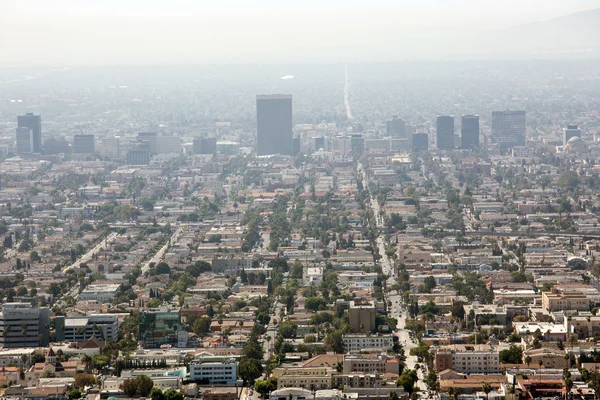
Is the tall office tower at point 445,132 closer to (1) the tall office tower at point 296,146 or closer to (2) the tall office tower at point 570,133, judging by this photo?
(2) the tall office tower at point 570,133

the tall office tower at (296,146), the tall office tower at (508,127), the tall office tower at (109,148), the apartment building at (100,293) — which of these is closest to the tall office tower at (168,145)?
the tall office tower at (109,148)

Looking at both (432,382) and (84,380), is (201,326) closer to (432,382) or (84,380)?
(84,380)

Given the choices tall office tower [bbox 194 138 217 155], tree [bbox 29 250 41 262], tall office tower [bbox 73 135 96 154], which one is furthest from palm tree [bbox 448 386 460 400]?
tall office tower [bbox 73 135 96 154]

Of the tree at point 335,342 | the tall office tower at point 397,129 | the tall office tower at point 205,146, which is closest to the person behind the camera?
the tree at point 335,342

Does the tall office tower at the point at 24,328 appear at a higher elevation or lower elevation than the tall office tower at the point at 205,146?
higher

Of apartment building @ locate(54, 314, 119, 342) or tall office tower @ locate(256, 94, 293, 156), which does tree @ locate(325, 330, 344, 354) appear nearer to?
apartment building @ locate(54, 314, 119, 342)

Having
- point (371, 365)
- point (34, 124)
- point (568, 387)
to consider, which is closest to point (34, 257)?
point (371, 365)

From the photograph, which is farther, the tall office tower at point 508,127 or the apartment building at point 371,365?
the tall office tower at point 508,127
